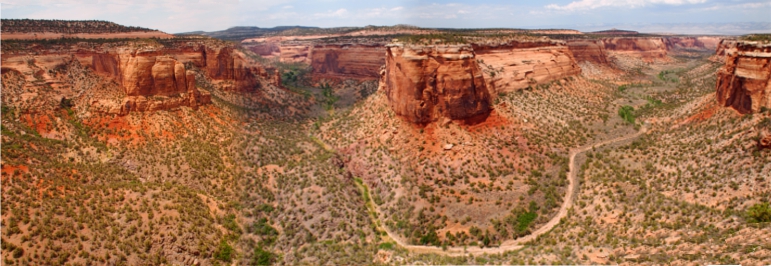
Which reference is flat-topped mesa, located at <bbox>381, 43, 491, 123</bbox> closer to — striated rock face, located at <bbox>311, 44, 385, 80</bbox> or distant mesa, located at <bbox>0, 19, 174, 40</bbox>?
distant mesa, located at <bbox>0, 19, 174, 40</bbox>

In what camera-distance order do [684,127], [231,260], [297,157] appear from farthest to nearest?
[297,157] < [684,127] < [231,260]

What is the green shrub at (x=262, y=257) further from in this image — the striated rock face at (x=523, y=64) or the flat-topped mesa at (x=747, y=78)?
the flat-topped mesa at (x=747, y=78)

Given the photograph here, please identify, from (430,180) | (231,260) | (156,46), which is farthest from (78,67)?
(430,180)

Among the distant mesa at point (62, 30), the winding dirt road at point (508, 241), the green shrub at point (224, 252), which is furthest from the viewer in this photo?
the distant mesa at point (62, 30)

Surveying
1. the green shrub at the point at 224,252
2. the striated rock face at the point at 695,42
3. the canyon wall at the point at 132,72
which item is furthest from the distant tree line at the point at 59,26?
the striated rock face at the point at 695,42

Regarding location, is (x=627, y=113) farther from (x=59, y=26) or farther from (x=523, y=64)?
(x=59, y=26)

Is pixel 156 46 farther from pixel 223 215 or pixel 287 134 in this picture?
pixel 223 215
